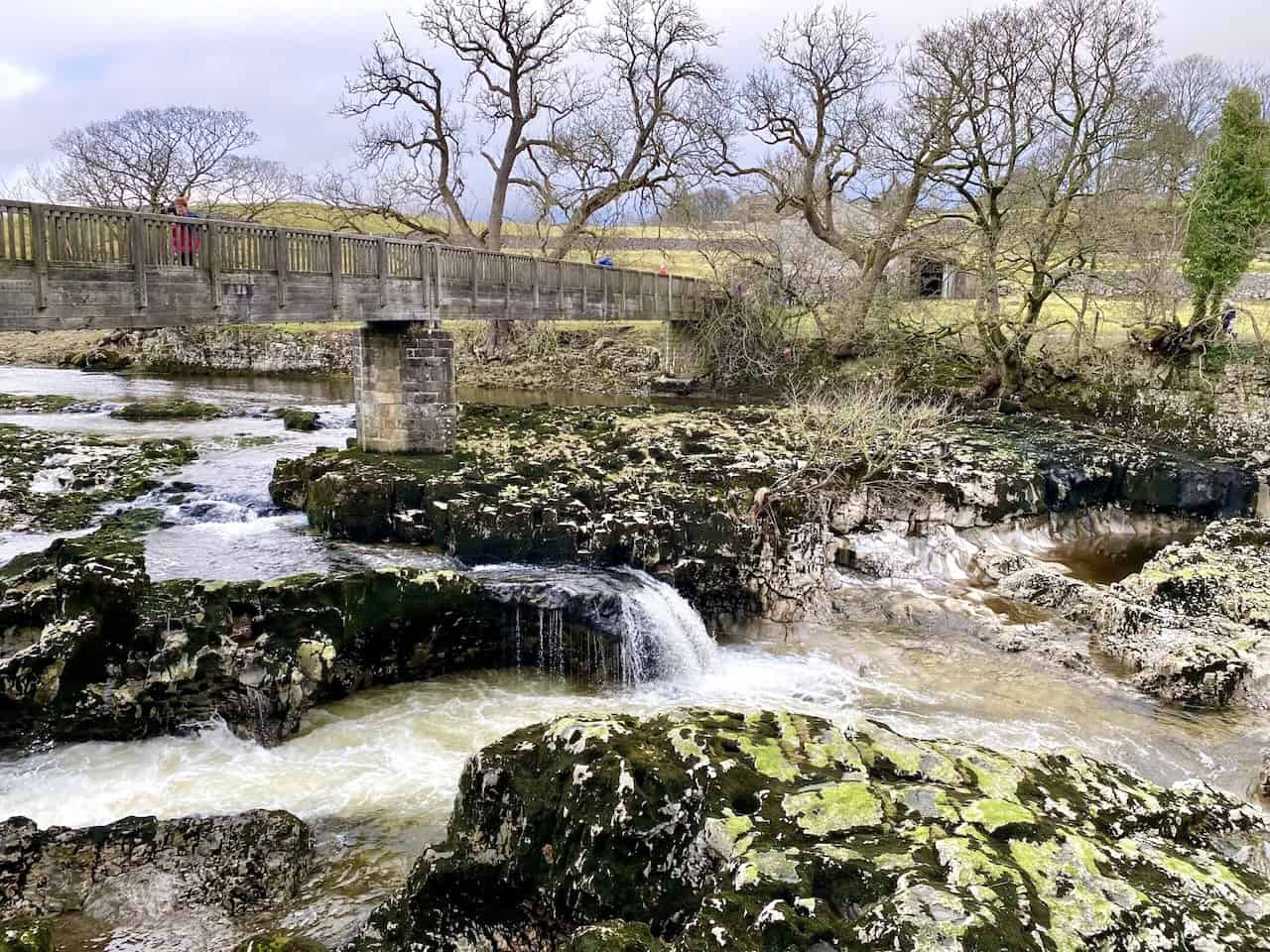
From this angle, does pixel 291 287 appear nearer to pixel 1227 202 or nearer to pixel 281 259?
pixel 281 259

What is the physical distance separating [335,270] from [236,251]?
208 cm

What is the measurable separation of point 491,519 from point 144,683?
18.2 ft

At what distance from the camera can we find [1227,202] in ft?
82.6

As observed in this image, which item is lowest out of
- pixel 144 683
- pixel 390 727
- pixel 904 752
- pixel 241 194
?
pixel 390 727

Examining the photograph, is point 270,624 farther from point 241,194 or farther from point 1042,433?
point 241,194

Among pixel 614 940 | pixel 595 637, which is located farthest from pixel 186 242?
pixel 614 940

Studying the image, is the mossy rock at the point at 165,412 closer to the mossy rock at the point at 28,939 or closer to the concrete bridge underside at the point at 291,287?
the concrete bridge underside at the point at 291,287

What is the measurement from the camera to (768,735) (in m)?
7.00

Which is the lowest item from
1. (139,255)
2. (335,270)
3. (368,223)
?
(139,255)

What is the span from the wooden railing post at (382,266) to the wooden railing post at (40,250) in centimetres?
653

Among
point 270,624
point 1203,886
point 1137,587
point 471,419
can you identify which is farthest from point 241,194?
point 1203,886

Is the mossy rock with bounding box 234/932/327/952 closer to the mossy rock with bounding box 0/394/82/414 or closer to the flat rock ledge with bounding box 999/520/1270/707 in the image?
the flat rock ledge with bounding box 999/520/1270/707

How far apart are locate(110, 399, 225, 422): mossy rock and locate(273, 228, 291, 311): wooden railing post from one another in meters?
11.9

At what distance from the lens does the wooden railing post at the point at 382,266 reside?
57.1 feet
